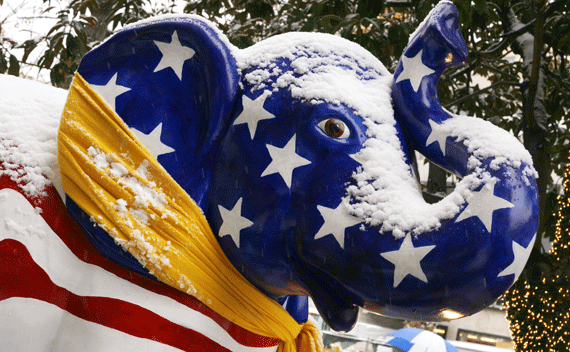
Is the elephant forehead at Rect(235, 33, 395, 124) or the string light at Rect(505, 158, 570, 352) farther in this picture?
the string light at Rect(505, 158, 570, 352)

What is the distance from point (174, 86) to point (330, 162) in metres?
0.32

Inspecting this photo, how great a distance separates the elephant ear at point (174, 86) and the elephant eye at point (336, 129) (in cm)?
18

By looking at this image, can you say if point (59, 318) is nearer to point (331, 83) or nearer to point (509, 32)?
point (331, 83)

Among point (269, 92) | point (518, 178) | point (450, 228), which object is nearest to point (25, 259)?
point (269, 92)

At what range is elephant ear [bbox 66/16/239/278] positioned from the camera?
0.94 m

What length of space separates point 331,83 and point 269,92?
10 cm

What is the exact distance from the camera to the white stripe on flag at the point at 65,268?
33.6 inches

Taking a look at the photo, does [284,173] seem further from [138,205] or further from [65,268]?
[65,268]

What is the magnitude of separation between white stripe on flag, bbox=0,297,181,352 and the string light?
10.2 ft

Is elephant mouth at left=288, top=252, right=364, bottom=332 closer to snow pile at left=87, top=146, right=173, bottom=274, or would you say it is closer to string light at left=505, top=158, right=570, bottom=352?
snow pile at left=87, top=146, right=173, bottom=274

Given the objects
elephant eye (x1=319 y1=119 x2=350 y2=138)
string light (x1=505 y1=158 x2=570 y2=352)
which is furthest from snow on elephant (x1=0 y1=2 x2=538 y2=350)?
string light (x1=505 y1=158 x2=570 y2=352)

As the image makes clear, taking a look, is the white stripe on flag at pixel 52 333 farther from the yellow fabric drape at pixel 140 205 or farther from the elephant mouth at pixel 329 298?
the elephant mouth at pixel 329 298

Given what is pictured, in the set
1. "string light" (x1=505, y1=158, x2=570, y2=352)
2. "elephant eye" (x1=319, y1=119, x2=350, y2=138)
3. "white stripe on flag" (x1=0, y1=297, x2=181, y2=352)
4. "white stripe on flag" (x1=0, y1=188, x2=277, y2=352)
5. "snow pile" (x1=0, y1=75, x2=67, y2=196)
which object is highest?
"elephant eye" (x1=319, y1=119, x2=350, y2=138)

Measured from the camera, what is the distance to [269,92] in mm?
918
